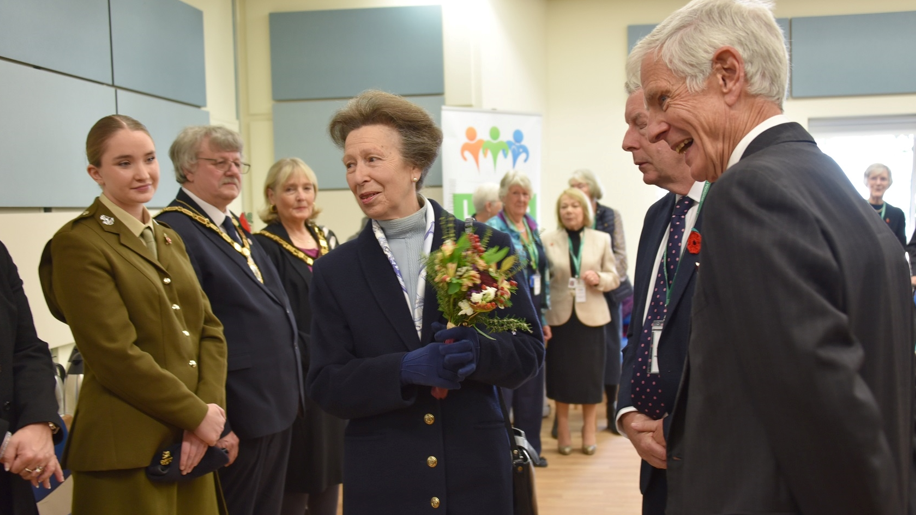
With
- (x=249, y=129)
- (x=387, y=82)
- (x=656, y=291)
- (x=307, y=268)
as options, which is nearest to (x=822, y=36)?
(x=387, y=82)

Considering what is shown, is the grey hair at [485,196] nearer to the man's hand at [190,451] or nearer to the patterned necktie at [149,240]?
the patterned necktie at [149,240]

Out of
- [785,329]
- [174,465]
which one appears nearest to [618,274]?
[174,465]

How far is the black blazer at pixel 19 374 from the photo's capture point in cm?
188

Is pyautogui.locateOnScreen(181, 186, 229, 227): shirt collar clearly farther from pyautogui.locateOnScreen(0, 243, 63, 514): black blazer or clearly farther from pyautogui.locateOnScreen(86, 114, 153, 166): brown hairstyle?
pyautogui.locateOnScreen(0, 243, 63, 514): black blazer

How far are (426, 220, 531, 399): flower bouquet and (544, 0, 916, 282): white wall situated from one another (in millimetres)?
6677

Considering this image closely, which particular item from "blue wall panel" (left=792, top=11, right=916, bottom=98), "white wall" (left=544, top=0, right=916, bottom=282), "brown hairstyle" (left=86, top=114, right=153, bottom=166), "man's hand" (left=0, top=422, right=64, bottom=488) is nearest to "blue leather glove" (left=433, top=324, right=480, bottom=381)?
"man's hand" (left=0, top=422, right=64, bottom=488)

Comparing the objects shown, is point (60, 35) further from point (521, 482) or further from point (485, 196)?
point (521, 482)

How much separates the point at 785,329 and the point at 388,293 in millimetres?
1146

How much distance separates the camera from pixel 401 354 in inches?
68.9

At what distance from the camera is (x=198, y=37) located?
17.1 ft

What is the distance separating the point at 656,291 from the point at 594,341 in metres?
3.38

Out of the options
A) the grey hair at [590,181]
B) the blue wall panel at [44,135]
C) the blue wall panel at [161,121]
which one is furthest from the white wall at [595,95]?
the blue wall panel at [44,135]

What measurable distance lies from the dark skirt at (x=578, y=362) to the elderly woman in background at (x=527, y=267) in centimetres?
21

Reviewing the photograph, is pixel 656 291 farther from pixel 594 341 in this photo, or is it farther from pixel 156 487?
pixel 594 341
